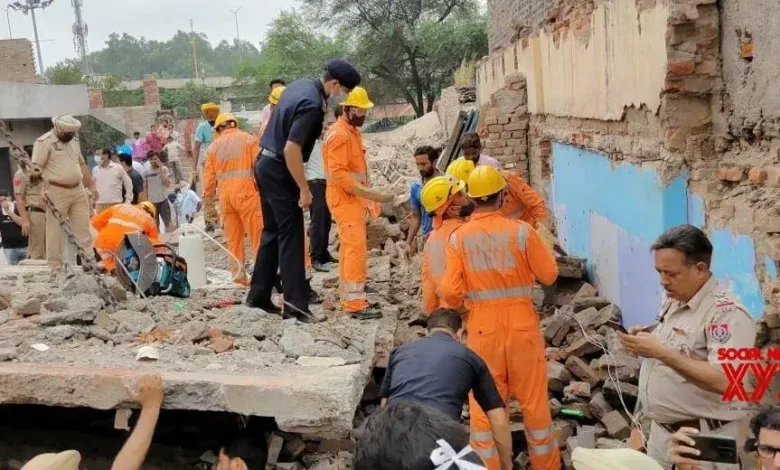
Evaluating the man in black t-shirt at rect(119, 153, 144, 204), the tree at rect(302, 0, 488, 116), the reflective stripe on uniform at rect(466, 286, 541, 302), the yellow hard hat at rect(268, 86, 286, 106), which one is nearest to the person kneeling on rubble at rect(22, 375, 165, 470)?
the reflective stripe on uniform at rect(466, 286, 541, 302)

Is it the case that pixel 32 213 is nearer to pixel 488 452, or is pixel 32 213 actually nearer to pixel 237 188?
pixel 237 188

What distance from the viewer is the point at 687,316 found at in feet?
10.0

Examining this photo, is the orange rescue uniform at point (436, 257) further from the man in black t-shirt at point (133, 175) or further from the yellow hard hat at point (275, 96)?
the man in black t-shirt at point (133, 175)

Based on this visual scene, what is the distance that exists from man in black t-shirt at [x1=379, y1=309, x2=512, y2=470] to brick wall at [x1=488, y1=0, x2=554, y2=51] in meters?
8.36

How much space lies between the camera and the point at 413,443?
72.4 inches

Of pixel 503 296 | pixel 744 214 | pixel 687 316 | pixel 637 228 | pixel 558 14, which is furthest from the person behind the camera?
pixel 558 14

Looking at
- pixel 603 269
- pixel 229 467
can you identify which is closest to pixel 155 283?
pixel 229 467

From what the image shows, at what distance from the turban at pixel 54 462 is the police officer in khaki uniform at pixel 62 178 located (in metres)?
5.66

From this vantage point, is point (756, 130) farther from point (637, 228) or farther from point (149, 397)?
point (149, 397)

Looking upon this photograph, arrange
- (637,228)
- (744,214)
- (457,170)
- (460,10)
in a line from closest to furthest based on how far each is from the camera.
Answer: (744,214)
(637,228)
(457,170)
(460,10)

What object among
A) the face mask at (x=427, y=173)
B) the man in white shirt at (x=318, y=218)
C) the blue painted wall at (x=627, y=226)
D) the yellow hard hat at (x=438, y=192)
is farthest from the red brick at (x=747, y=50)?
the man in white shirt at (x=318, y=218)

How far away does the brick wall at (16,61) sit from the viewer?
25391 mm

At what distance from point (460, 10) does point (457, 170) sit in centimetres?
2700

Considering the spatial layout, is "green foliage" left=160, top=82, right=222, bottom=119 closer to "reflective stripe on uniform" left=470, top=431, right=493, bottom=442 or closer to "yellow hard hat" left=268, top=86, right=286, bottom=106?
"yellow hard hat" left=268, top=86, right=286, bottom=106
